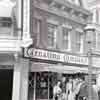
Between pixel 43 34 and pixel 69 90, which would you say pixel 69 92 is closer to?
pixel 69 90

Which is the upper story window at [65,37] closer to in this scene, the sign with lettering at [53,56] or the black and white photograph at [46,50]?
the black and white photograph at [46,50]

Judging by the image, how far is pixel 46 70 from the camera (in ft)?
35.5

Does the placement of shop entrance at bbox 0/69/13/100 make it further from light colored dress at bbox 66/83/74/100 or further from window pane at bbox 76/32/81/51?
window pane at bbox 76/32/81/51

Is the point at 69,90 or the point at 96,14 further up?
the point at 96,14

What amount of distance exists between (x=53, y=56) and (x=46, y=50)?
2.08ft

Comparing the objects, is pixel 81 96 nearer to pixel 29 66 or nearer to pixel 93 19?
pixel 29 66

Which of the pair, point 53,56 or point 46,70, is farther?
point 53,56

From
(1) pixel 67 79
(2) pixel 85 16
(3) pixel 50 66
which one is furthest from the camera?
(2) pixel 85 16

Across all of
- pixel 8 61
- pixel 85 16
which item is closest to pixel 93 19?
pixel 85 16

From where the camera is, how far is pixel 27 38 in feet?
33.4

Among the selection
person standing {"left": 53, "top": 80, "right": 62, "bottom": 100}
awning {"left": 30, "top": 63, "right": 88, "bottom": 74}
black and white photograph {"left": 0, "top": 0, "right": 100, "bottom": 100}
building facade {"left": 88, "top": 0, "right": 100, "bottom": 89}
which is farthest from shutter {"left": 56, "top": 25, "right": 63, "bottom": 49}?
building facade {"left": 88, "top": 0, "right": 100, "bottom": 89}

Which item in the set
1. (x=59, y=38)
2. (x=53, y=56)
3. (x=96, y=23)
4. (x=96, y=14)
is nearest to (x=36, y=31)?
(x=53, y=56)

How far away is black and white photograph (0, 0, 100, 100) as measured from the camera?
10039 mm

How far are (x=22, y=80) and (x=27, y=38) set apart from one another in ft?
6.89
